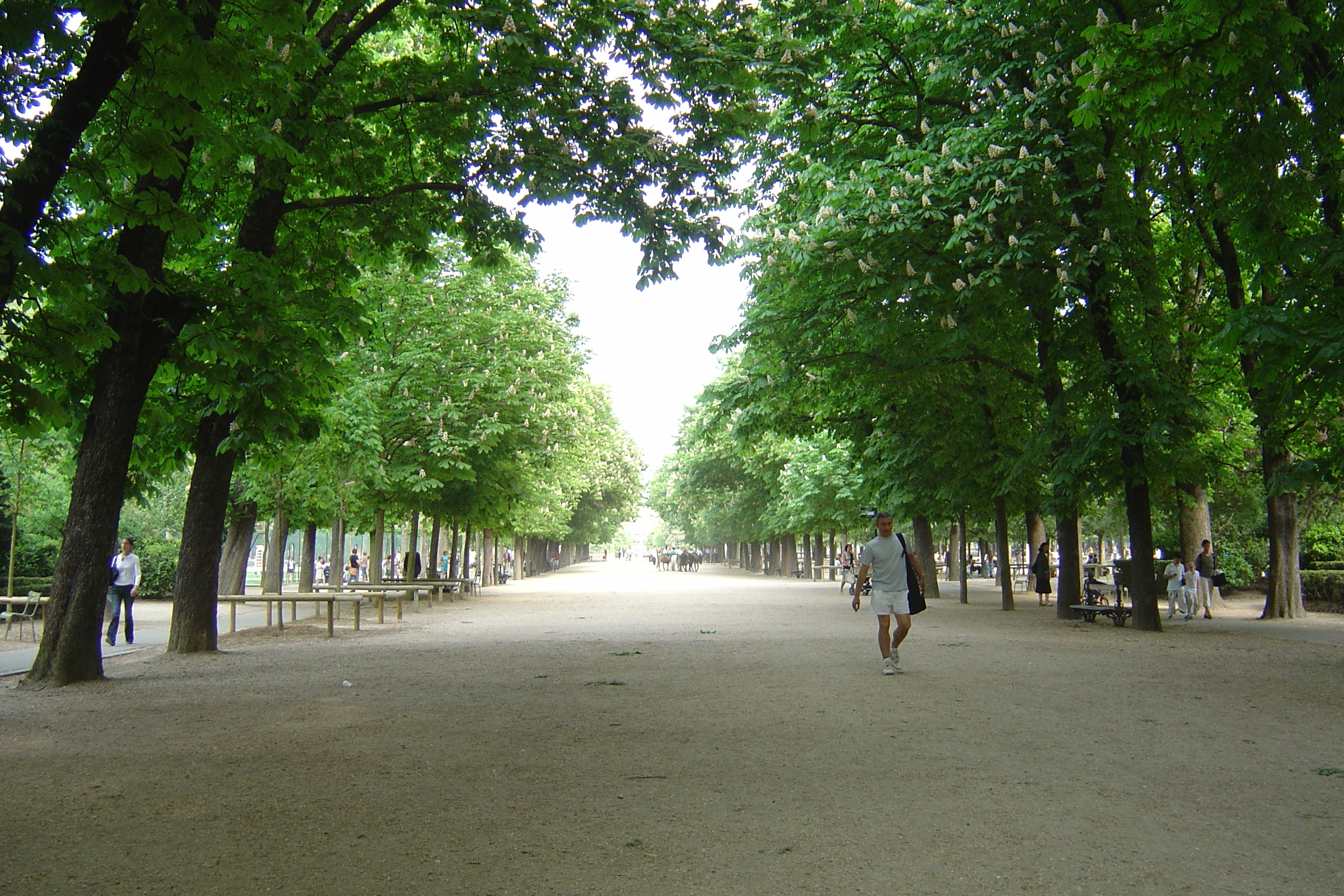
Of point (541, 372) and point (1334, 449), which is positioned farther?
point (541, 372)

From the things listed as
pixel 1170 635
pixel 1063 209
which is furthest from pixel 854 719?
pixel 1170 635

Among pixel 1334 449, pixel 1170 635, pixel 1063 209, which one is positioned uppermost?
pixel 1063 209

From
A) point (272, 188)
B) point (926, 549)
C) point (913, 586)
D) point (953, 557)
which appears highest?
point (272, 188)

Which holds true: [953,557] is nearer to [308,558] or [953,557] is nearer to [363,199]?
[308,558]

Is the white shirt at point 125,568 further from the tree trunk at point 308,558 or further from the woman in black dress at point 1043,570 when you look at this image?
the woman in black dress at point 1043,570

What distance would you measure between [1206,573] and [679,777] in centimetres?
2083

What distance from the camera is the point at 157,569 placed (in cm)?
3139

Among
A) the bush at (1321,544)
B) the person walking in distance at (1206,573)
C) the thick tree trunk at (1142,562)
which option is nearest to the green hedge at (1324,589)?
the bush at (1321,544)

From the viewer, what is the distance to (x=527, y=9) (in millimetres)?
11633

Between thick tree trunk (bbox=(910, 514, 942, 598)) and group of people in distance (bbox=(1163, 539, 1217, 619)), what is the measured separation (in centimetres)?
711

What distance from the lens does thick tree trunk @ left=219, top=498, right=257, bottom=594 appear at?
2483cm

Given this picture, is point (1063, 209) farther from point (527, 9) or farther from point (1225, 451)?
point (1225, 451)

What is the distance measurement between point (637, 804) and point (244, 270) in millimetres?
7951

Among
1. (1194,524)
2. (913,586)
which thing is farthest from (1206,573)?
(913,586)
